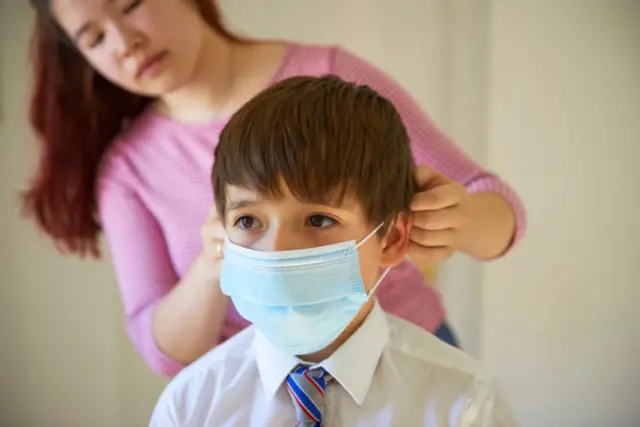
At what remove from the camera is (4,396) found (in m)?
1.28

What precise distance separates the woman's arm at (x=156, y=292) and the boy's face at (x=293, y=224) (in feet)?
0.71

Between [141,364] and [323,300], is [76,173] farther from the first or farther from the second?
[323,300]

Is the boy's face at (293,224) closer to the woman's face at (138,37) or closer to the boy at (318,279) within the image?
the boy at (318,279)

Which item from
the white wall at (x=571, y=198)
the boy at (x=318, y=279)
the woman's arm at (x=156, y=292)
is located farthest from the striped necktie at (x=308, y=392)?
the white wall at (x=571, y=198)

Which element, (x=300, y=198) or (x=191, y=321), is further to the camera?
(x=191, y=321)

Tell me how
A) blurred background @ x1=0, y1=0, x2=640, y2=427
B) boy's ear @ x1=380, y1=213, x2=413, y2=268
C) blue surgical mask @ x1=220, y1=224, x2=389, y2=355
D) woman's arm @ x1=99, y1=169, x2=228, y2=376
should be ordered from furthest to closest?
blurred background @ x1=0, y1=0, x2=640, y2=427 < woman's arm @ x1=99, y1=169, x2=228, y2=376 < boy's ear @ x1=380, y1=213, x2=413, y2=268 < blue surgical mask @ x1=220, y1=224, x2=389, y2=355

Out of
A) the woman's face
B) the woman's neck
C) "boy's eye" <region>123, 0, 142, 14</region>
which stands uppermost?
"boy's eye" <region>123, 0, 142, 14</region>

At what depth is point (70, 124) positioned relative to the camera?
1.12 metres

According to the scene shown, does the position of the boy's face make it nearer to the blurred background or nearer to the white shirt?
the white shirt

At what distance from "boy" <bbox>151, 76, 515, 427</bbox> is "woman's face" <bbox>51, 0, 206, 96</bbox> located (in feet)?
0.74

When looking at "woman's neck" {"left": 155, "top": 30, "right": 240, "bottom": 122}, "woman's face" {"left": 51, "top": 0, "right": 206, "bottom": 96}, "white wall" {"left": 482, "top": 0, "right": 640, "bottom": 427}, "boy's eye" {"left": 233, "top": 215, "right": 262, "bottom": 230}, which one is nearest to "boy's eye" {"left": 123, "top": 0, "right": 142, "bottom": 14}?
"woman's face" {"left": 51, "top": 0, "right": 206, "bottom": 96}

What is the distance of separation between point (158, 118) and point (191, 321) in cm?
40

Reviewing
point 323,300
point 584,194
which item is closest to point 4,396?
point 323,300

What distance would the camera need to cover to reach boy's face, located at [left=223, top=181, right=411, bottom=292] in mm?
729
